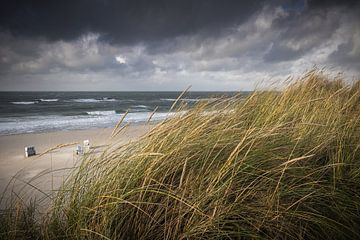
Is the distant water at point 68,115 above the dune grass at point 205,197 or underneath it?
underneath

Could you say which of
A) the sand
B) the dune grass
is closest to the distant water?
the dune grass

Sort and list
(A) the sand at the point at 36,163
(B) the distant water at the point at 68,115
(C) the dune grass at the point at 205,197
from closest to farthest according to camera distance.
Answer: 1. (C) the dune grass at the point at 205,197
2. (A) the sand at the point at 36,163
3. (B) the distant water at the point at 68,115

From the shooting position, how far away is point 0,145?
362 inches

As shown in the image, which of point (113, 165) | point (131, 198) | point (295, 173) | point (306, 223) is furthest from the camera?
point (113, 165)

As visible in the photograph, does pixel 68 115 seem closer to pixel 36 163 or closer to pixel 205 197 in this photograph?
pixel 36 163

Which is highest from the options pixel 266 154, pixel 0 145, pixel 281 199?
pixel 266 154

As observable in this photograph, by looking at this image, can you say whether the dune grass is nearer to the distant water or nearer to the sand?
the distant water

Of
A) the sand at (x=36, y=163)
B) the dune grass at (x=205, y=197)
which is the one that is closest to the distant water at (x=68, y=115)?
the dune grass at (x=205, y=197)

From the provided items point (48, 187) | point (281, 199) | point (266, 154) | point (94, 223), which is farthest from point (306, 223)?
point (48, 187)

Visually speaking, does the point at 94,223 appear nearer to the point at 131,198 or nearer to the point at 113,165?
the point at 131,198

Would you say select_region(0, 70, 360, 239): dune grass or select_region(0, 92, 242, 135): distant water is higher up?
select_region(0, 70, 360, 239): dune grass

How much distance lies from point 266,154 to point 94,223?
1.30 m

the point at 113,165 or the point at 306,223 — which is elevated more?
the point at 113,165

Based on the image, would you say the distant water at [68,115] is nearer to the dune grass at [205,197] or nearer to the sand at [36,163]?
the dune grass at [205,197]
